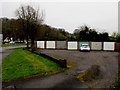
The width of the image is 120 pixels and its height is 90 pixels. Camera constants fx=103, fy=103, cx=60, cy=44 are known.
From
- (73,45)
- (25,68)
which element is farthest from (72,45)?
(25,68)

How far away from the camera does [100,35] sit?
27719mm

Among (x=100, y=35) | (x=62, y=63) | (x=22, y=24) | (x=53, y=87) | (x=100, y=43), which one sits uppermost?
(x=22, y=24)

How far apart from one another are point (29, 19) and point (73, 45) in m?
11.9

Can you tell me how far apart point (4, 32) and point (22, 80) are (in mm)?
40796

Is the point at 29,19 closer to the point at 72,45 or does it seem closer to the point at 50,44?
the point at 50,44

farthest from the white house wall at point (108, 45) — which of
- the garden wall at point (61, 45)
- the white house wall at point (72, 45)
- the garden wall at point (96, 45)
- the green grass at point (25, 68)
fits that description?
the green grass at point (25, 68)

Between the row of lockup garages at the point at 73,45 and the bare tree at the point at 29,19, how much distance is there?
130 inches

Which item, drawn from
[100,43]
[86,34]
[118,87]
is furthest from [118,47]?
[118,87]

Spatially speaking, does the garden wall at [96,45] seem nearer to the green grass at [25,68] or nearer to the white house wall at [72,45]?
the white house wall at [72,45]

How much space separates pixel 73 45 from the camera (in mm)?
21938

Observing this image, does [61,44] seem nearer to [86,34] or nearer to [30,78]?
[86,34]

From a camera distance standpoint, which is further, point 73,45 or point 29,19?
point 29,19

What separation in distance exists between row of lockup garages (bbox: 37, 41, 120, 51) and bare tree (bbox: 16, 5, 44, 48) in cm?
329

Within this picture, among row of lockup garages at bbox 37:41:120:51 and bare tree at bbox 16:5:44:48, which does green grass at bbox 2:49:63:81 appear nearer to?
row of lockup garages at bbox 37:41:120:51
